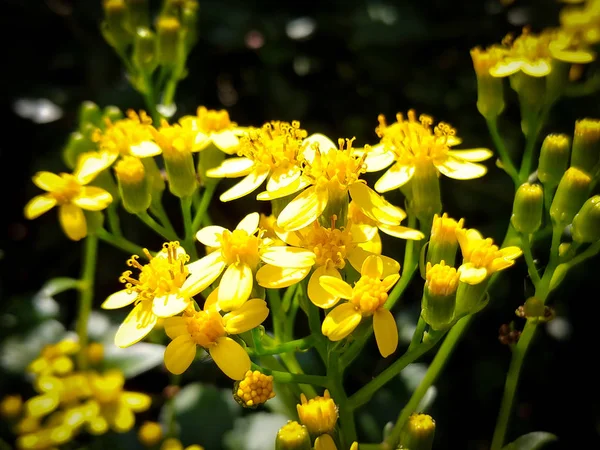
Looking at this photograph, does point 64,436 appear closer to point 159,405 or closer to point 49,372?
point 49,372

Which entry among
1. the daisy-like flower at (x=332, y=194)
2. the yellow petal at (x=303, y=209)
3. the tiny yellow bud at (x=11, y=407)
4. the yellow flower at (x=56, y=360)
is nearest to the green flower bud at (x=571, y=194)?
the daisy-like flower at (x=332, y=194)

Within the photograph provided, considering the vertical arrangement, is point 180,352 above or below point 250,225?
below

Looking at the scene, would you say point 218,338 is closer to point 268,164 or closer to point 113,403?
point 268,164

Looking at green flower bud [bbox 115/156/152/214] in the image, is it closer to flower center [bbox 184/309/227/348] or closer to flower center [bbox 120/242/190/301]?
flower center [bbox 120/242/190/301]

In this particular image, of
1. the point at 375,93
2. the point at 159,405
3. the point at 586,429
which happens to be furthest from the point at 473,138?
the point at 159,405

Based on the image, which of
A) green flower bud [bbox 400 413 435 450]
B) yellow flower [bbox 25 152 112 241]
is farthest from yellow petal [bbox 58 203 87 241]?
green flower bud [bbox 400 413 435 450]

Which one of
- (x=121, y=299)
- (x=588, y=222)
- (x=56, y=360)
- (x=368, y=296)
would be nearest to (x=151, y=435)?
(x=56, y=360)
